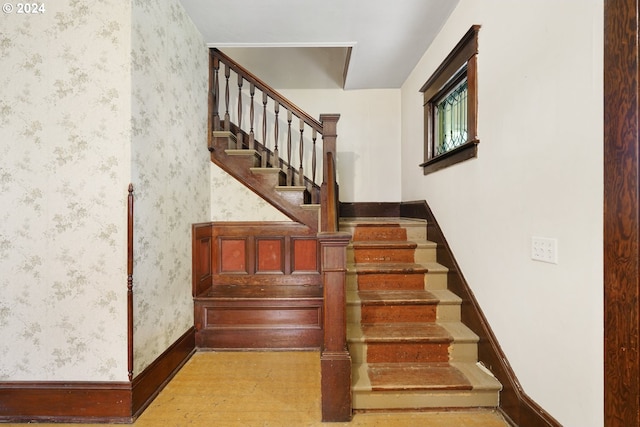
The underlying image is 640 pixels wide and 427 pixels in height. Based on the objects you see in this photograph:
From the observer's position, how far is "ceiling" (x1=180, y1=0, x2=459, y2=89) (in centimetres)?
243

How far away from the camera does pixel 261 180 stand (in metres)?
3.05

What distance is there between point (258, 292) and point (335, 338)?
125cm

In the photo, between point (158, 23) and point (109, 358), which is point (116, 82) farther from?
point (109, 358)

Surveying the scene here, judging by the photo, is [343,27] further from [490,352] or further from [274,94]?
[490,352]

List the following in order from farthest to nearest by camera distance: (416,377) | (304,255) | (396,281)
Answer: (304,255)
(396,281)
(416,377)

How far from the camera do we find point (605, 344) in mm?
1187

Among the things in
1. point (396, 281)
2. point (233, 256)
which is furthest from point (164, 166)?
point (396, 281)

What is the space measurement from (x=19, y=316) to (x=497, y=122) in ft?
10.2

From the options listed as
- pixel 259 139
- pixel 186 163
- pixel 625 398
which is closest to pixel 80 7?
pixel 186 163

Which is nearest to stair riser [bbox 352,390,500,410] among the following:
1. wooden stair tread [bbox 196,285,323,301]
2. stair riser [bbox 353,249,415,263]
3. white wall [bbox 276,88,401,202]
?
wooden stair tread [bbox 196,285,323,301]

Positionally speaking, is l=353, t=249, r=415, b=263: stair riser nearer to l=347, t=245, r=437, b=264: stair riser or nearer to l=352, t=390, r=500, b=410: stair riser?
l=347, t=245, r=437, b=264: stair riser

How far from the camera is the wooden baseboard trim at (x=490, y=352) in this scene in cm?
160

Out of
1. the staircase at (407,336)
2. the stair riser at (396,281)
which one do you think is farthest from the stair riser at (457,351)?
the stair riser at (396,281)

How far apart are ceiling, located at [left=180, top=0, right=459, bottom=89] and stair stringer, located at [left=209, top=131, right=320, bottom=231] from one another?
96 cm
